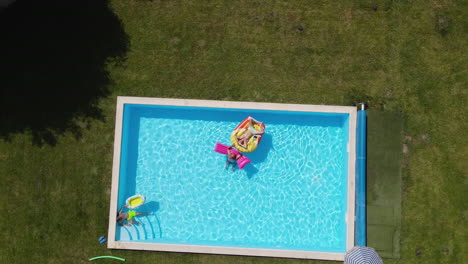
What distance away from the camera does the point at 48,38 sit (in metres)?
9.56

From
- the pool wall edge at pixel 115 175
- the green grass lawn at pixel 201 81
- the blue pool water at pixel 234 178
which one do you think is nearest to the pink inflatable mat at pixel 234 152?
the blue pool water at pixel 234 178

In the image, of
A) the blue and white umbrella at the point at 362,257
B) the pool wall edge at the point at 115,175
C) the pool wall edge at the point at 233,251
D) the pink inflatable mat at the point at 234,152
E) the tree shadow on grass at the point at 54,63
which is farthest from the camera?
the tree shadow on grass at the point at 54,63

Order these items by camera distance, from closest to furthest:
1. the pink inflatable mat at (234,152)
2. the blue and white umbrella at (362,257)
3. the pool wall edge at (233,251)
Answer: the blue and white umbrella at (362,257), the pool wall edge at (233,251), the pink inflatable mat at (234,152)

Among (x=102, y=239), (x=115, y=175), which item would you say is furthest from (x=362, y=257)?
(x=102, y=239)

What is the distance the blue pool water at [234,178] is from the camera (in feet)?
31.1

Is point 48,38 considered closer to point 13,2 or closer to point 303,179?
point 13,2

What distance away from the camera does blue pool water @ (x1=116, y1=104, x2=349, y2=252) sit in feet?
31.1

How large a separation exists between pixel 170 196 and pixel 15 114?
4.73 meters

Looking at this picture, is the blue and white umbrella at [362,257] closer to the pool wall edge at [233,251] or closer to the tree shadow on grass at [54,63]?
the pool wall edge at [233,251]

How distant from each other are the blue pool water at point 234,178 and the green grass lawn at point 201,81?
1.95 feet

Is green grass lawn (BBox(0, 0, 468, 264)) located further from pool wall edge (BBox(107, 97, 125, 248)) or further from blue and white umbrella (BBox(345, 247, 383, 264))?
blue and white umbrella (BBox(345, 247, 383, 264))

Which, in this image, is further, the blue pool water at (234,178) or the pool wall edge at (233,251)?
the blue pool water at (234,178)

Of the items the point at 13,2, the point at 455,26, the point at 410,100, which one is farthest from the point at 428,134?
the point at 13,2

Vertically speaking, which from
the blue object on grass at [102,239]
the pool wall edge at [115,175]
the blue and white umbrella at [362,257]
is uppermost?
the pool wall edge at [115,175]
